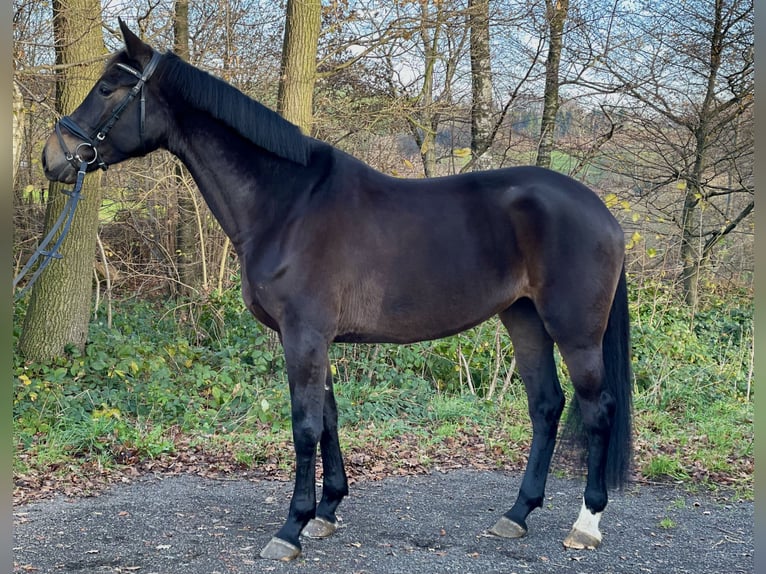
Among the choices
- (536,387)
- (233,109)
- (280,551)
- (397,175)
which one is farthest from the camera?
(397,175)

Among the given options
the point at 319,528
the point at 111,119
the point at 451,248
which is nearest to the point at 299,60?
the point at 111,119

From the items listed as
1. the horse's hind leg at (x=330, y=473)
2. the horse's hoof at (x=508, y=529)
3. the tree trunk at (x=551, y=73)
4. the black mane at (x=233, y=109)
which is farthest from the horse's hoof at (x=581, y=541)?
the tree trunk at (x=551, y=73)

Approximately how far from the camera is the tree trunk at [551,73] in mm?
9805

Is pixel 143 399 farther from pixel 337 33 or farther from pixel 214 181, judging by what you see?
pixel 337 33

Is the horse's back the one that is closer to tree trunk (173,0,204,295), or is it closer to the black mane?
the black mane

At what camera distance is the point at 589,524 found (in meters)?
3.80

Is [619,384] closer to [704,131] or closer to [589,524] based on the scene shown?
[589,524]

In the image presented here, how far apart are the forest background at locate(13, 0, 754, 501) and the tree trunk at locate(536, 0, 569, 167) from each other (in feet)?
0.14

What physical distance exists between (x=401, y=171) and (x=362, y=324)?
5.96 m

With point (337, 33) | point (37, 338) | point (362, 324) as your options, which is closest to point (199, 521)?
point (362, 324)

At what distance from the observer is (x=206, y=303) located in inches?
313

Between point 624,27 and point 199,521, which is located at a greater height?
point 624,27

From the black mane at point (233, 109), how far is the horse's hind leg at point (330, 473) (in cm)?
137

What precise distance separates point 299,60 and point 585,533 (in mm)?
5459
